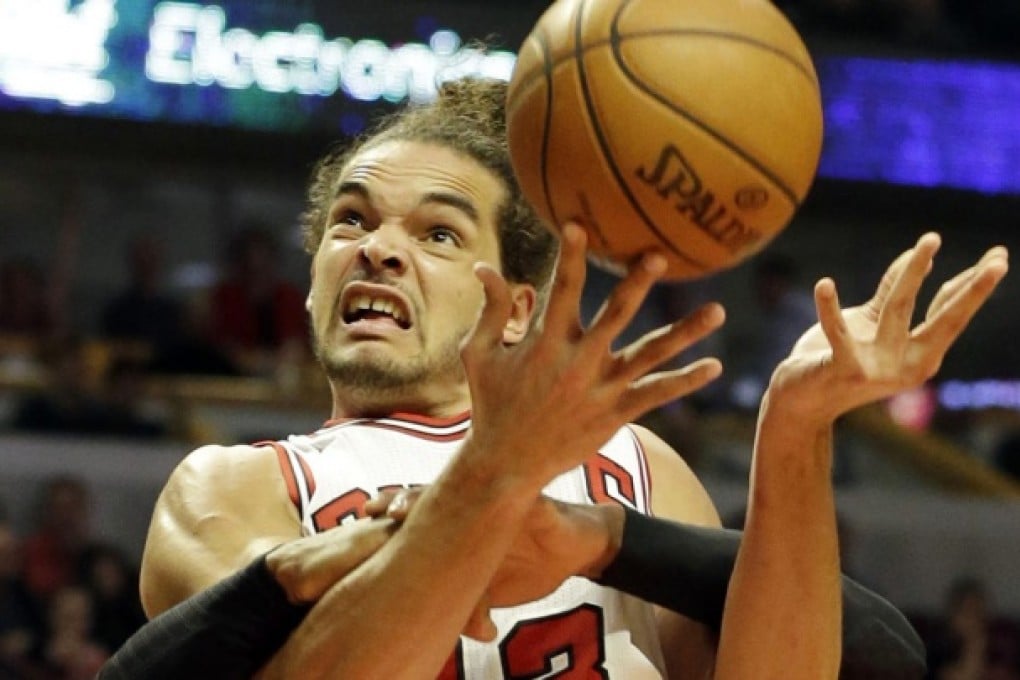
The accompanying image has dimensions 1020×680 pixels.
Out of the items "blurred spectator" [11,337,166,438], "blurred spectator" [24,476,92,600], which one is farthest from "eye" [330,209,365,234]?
"blurred spectator" [11,337,166,438]

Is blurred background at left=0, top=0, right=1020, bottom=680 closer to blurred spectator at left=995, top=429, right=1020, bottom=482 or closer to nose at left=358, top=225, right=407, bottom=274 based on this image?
blurred spectator at left=995, top=429, right=1020, bottom=482

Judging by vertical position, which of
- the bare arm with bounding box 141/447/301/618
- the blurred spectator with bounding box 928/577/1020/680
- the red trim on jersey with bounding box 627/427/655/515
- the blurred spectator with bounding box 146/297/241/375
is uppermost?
the bare arm with bounding box 141/447/301/618

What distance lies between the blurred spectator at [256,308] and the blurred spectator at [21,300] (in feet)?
2.95

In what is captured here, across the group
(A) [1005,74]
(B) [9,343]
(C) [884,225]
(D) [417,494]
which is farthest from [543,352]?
(A) [1005,74]

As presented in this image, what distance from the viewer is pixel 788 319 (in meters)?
9.55

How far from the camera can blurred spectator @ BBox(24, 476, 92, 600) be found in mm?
7234

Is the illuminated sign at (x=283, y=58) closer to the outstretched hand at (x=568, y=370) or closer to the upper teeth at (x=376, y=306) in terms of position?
the upper teeth at (x=376, y=306)

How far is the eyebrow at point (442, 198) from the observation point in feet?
11.0

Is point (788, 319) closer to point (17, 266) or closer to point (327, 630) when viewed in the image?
point (17, 266)

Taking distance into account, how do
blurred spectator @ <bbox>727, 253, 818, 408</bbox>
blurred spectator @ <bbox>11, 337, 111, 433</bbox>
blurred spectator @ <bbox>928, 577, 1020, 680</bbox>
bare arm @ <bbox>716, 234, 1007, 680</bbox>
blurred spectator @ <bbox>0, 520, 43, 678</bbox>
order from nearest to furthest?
bare arm @ <bbox>716, 234, 1007, 680</bbox> → blurred spectator @ <bbox>0, 520, 43, 678</bbox> → blurred spectator @ <bbox>928, 577, 1020, 680</bbox> → blurred spectator @ <bbox>11, 337, 111, 433</bbox> → blurred spectator @ <bbox>727, 253, 818, 408</bbox>

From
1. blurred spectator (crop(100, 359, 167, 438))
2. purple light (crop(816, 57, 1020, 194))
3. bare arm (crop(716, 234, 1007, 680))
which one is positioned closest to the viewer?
bare arm (crop(716, 234, 1007, 680))

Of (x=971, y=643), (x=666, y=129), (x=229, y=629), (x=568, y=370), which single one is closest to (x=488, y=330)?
(x=568, y=370)

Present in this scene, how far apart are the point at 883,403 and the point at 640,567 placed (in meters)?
8.16

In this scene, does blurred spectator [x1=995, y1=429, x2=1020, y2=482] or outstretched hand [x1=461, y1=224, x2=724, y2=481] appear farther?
blurred spectator [x1=995, y1=429, x2=1020, y2=482]
